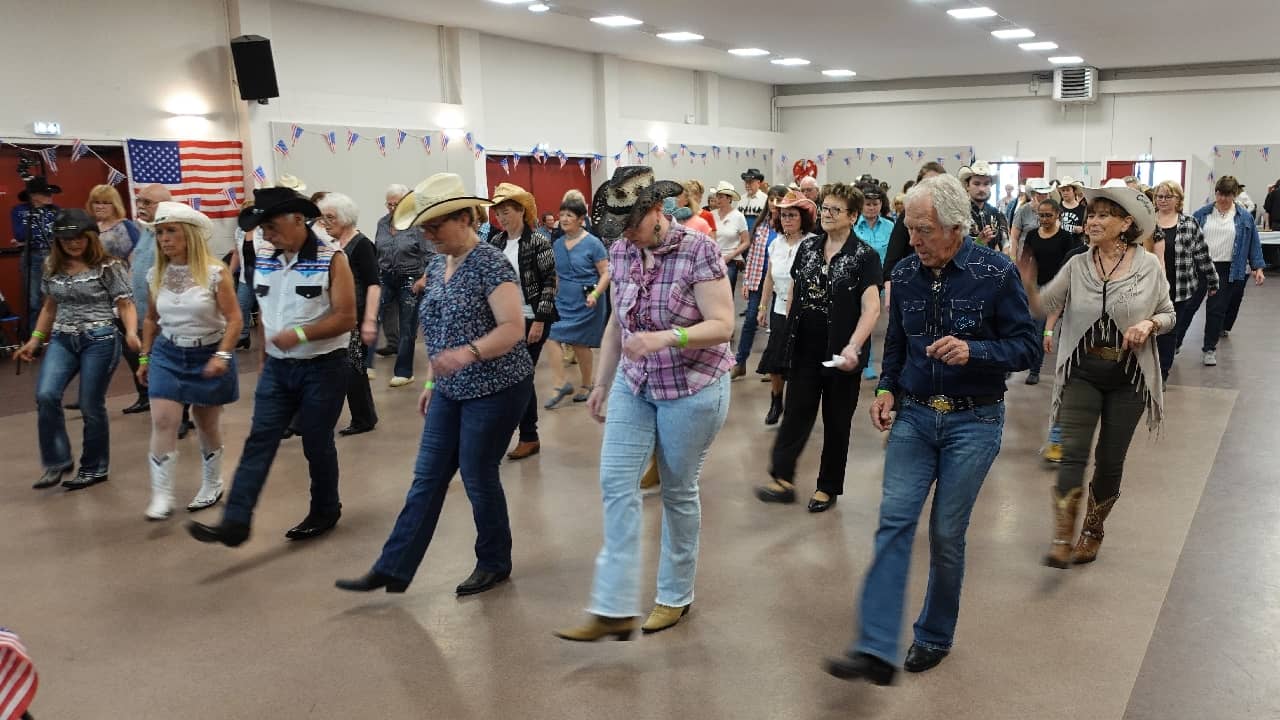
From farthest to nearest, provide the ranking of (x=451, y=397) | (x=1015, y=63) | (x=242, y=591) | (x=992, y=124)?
1. (x=992, y=124)
2. (x=1015, y=63)
3. (x=242, y=591)
4. (x=451, y=397)

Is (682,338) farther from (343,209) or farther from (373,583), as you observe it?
(343,209)

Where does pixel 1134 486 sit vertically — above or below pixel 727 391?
below

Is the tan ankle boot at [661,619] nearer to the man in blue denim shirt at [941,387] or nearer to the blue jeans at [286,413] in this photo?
the man in blue denim shirt at [941,387]

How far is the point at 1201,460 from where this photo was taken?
570 cm

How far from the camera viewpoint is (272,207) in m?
4.11

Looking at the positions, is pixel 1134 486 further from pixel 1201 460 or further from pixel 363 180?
pixel 363 180

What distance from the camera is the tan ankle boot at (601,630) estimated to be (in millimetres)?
3311

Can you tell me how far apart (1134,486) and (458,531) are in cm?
339

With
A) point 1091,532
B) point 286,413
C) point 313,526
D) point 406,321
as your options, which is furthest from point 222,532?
point 406,321

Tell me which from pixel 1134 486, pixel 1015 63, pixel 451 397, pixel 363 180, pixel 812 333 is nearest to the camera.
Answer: pixel 451 397

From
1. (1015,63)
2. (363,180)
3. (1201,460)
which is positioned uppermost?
(1015,63)

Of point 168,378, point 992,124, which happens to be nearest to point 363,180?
point 168,378

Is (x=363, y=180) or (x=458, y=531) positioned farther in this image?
(x=363, y=180)

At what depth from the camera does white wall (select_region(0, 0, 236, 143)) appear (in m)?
10.0
